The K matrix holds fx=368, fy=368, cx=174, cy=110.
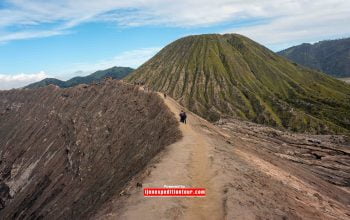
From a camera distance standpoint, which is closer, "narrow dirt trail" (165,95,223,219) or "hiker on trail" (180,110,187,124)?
"narrow dirt trail" (165,95,223,219)

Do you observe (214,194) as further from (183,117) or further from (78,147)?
(78,147)

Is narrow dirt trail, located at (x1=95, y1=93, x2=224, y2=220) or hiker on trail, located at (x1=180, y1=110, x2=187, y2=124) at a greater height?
hiker on trail, located at (x1=180, y1=110, x2=187, y2=124)

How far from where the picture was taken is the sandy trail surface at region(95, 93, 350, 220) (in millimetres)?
28845

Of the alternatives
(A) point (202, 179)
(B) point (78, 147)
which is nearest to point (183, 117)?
(A) point (202, 179)

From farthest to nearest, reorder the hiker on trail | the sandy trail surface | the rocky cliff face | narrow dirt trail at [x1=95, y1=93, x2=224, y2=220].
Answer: the rocky cliff face → the hiker on trail → the sandy trail surface → narrow dirt trail at [x1=95, y1=93, x2=224, y2=220]

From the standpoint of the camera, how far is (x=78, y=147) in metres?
89.1

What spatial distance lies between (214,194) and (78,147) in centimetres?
6330

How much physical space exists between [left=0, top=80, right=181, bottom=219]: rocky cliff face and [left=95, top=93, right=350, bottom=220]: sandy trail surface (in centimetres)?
815

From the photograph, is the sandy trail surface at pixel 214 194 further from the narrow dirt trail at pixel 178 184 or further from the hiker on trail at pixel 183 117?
the hiker on trail at pixel 183 117

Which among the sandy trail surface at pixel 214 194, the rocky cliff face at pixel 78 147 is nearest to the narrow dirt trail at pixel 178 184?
the sandy trail surface at pixel 214 194

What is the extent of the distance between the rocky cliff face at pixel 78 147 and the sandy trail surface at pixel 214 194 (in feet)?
26.7

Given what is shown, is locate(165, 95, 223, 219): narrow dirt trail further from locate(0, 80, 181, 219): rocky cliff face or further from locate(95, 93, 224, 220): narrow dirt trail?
locate(0, 80, 181, 219): rocky cliff face

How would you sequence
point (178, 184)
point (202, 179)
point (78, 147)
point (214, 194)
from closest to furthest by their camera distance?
point (214, 194) < point (178, 184) < point (202, 179) < point (78, 147)

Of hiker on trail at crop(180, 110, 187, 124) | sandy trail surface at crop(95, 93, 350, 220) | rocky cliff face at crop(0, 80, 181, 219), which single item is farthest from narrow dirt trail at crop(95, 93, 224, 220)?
hiker on trail at crop(180, 110, 187, 124)
